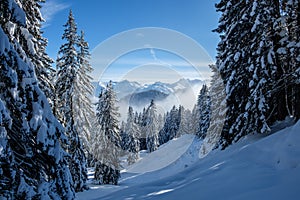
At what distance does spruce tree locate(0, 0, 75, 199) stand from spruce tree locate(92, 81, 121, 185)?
23.1 m

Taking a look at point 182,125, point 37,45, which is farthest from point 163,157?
point 37,45

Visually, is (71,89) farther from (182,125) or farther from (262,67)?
(182,125)

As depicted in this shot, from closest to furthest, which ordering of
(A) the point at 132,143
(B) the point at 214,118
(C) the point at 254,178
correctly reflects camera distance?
(C) the point at 254,178, (B) the point at 214,118, (A) the point at 132,143

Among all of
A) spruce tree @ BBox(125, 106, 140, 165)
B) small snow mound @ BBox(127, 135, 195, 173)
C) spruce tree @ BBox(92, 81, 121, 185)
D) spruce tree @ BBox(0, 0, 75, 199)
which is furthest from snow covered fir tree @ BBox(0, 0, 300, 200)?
spruce tree @ BBox(125, 106, 140, 165)

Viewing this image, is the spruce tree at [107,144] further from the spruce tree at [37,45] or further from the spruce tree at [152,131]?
the spruce tree at [152,131]

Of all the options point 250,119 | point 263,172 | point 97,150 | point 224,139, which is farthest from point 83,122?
point 263,172

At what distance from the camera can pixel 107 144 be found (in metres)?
29.4

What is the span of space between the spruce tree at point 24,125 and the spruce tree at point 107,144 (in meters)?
23.1

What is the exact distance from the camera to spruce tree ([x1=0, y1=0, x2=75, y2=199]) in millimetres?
5477

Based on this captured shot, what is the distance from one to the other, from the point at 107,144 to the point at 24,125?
951 inches

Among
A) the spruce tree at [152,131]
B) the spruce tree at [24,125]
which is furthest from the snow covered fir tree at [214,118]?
the spruce tree at [152,131]

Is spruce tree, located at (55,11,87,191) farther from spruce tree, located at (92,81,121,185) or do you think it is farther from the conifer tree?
the conifer tree

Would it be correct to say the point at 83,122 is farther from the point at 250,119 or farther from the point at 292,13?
the point at 292,13

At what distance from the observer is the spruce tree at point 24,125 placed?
5.48 metres
